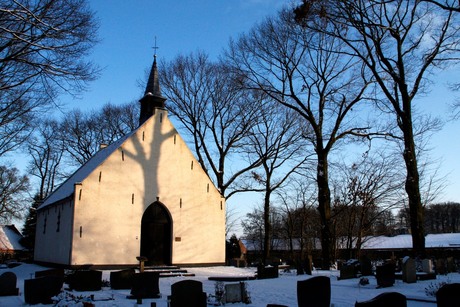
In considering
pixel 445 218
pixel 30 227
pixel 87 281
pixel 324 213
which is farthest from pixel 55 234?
pixel 445 218

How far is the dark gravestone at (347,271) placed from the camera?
698 inches

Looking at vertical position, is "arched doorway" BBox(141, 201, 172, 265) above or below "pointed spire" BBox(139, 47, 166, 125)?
below

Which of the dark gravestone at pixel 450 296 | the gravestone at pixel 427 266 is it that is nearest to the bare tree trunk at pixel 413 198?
the gravestone at pixel 427 266

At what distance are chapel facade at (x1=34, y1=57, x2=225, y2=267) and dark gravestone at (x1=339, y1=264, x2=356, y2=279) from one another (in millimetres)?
10170

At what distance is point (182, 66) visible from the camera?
3316 cm

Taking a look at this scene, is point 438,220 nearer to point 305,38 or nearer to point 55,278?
point 305,38

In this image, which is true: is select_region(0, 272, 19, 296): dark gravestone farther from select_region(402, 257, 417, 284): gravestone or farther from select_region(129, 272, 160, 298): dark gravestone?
select_region(402, 257, 417, 284): gravestone

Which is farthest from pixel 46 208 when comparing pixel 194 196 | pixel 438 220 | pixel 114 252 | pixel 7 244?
pixel 438 220

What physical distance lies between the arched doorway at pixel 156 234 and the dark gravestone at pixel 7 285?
33.1 feet

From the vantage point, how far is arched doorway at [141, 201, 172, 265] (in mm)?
23766

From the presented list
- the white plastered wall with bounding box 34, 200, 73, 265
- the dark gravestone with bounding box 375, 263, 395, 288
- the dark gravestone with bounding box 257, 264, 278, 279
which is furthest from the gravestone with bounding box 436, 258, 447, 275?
the white plastered wall with bounding box 34, 200, 73, 265

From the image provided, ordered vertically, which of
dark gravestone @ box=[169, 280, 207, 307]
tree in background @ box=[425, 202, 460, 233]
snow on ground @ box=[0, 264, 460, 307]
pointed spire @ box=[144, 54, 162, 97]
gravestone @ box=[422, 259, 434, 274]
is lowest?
snow on ground @ box=[0, 264, 460, 307]

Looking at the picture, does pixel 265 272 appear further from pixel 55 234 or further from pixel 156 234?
pixel 55 234

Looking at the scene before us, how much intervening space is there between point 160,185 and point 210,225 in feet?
14.1
